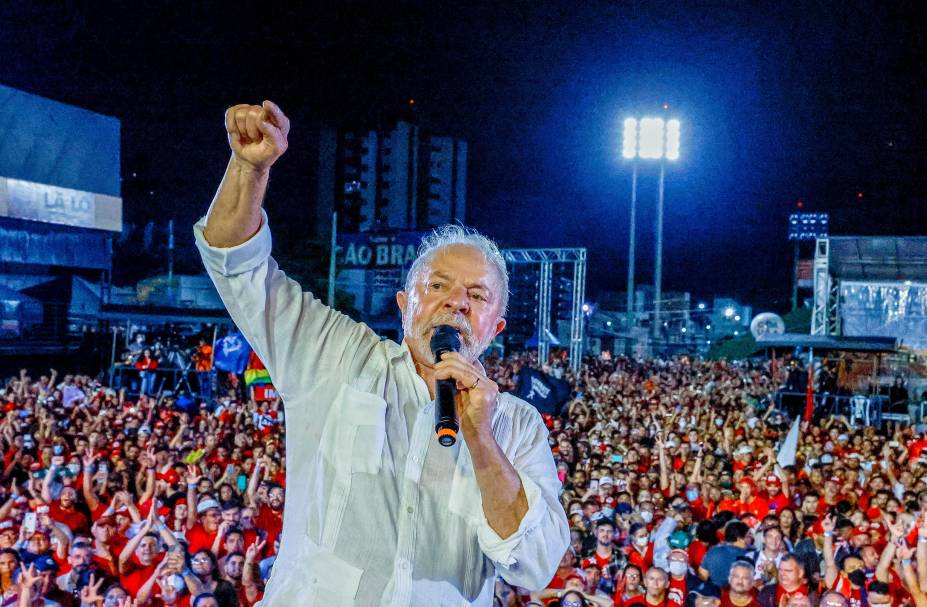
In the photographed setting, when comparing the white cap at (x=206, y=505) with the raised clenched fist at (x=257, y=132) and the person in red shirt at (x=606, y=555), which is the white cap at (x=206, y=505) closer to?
the person in red shirt at (x=606, y=555)

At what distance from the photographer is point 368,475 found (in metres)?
1.67

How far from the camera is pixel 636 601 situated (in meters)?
6.25

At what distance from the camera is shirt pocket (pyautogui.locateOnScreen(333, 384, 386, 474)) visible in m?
1.68

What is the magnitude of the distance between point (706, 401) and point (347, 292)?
984 inches

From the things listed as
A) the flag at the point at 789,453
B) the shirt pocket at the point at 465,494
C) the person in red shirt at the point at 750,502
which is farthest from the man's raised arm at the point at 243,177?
the flag at the point at 789,453

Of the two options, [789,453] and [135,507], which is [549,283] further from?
[135,507]

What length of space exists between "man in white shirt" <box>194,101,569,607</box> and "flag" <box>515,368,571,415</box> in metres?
9.07

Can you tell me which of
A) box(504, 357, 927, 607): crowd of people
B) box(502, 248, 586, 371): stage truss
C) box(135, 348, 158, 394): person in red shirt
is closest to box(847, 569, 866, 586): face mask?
box(504, 357, 927, 607): crowd of people

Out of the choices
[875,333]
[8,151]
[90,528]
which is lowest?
[90,528]

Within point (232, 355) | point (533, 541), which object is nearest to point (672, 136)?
point (232, 355)

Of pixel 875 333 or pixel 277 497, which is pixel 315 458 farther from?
pixel 875 333

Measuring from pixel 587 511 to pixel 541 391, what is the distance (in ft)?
10.8

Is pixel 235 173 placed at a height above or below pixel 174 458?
above

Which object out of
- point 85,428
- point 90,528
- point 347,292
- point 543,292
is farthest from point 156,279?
point 90,528
